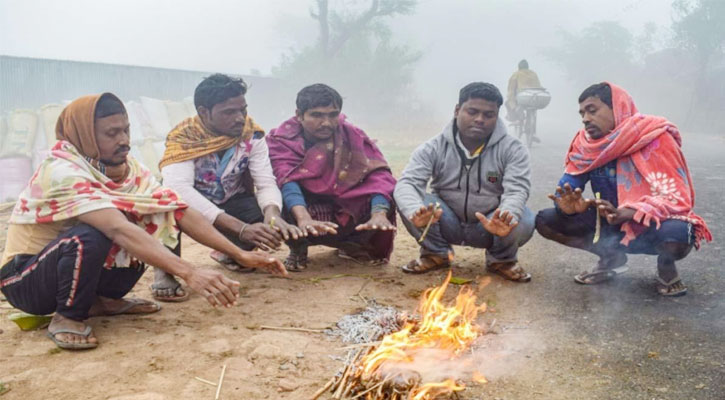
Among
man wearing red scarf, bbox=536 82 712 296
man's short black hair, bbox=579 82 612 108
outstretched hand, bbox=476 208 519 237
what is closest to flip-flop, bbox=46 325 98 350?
outstretched hand, bbox=476 208 519 237

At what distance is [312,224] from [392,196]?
77 centimetres

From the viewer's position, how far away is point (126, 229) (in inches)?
115

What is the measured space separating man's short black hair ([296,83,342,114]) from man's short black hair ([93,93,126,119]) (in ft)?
4.85

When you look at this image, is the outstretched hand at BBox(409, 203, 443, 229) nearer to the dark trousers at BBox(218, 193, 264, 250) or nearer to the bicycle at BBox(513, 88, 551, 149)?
the dark trousers at BBox(218, 193, 264, 250)

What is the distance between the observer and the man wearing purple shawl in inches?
174

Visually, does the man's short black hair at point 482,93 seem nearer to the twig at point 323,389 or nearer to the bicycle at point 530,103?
the twig at point 323,389

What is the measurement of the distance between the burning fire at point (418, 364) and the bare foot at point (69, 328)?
1387 mm

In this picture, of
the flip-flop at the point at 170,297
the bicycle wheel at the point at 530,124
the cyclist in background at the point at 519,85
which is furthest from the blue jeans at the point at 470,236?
the cyclist in background at the point at 519,85

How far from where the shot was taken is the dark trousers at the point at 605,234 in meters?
3.63

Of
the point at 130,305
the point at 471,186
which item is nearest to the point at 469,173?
the point at 471,186

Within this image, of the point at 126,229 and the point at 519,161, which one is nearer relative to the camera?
the point at 126,229

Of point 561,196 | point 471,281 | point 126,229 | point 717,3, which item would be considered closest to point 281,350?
point 126,229

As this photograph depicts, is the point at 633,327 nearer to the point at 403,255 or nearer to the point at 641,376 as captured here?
the point at 641,376

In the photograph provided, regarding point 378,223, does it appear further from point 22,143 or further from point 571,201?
point 22,143
